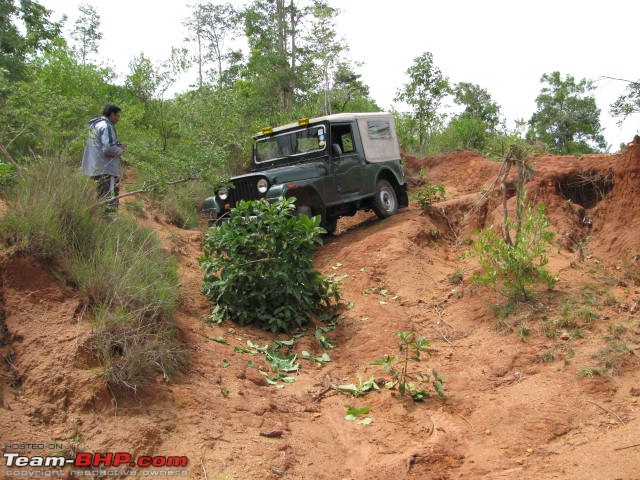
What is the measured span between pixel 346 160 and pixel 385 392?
5.03 meters

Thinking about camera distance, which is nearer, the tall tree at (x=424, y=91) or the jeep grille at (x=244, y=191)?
the jeep grille at (x=244, y=191)

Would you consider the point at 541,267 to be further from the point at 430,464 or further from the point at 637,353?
the point at 430,464

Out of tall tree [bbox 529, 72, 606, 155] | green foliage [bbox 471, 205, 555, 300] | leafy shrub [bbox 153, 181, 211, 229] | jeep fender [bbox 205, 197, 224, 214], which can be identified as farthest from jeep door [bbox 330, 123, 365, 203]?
tall tree [bbox 529, 72, 606, 155]

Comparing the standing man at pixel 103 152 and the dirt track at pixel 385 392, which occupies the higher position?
the standing man at pixel 103 152

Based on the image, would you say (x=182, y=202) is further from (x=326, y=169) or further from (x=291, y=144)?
(x=326, y=169)

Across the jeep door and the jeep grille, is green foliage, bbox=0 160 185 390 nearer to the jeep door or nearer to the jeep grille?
the jeep grille

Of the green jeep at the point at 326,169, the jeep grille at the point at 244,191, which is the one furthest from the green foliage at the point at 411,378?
the jeep grille at the point at 244,191

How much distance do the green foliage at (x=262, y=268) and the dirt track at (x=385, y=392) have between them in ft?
0.74

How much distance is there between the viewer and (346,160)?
857 cm

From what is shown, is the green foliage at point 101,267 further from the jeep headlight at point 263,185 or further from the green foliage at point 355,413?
the jeep headlight at point 263,185

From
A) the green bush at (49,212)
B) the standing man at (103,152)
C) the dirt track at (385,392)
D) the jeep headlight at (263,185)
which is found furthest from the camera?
the jeep headlight at (263,185)

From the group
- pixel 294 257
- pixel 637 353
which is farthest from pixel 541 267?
pixel 294 257

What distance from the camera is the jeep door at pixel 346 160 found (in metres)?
8.34

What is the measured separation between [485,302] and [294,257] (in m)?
2.05
